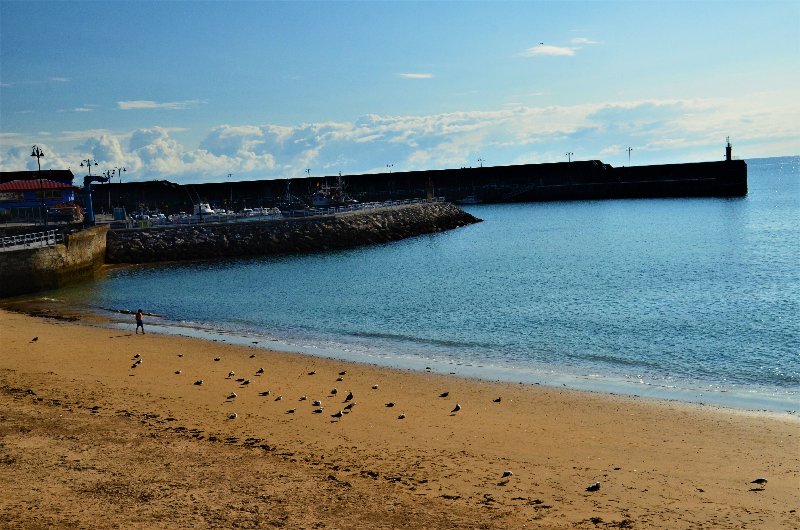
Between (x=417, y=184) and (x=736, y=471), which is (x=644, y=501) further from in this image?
(x=417, y=184)

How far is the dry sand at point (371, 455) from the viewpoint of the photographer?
11156 mm

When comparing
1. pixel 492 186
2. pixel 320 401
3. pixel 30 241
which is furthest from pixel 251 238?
pixel 492 186

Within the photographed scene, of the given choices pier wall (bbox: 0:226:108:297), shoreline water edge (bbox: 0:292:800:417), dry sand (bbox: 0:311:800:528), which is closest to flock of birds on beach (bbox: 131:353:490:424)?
dry sand (bbox: 0:311:800:528)

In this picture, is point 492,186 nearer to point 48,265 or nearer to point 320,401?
point 48,265

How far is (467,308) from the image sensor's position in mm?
33719

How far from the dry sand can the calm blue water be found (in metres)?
3.19

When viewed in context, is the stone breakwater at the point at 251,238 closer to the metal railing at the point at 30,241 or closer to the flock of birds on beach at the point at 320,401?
the metal railing at the point at 30,241

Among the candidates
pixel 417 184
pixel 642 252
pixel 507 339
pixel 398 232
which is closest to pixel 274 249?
pixel 398 232

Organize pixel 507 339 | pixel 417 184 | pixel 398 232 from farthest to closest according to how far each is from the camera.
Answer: pixel 417 184
pixel 398 232
pixel 507 339

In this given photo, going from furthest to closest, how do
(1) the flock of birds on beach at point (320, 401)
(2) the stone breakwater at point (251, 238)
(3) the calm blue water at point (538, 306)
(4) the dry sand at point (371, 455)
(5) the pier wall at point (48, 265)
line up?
(2) the stone breakwater at point (251, 238)
(5) the pier wall at point (48, 265)
(3) the calm blue water at point (538, 306)
(1) the flock of birds on beach at point (320, 401)
(4) the dry sand at point (371, 455)

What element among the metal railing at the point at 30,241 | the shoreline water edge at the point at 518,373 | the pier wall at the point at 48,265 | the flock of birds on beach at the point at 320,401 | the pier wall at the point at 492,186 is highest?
the pier wall at the point at 492,186

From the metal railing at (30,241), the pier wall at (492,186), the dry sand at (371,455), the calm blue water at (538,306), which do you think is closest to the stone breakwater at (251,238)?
the calm blue water at (538,306)

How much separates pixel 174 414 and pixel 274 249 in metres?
46.8

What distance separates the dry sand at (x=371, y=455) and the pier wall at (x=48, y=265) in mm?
23411
